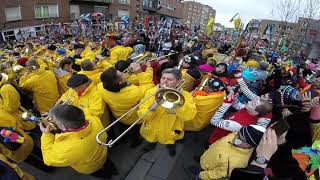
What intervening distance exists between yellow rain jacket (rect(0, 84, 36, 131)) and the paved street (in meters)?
0.71

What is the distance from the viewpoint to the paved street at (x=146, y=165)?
3838 millimetres

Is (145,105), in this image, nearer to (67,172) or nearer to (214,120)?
(214,120)

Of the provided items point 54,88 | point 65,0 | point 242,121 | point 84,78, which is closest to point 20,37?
point 65,0

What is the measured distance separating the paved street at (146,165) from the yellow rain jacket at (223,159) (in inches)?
34.0

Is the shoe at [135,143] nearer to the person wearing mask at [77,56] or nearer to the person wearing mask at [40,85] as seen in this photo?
the person wearing mask at [40,85]

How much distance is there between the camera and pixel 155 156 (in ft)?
13.8

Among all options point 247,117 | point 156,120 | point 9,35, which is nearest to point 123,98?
point 156,120

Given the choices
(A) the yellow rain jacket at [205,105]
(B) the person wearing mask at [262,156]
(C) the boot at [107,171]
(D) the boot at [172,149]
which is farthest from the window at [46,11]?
(B) the person wearing mask at [262,156]

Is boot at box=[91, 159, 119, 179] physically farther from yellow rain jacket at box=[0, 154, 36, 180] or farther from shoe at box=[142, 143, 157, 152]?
yellow rain jacket at box=[0, 154, 36, 180]

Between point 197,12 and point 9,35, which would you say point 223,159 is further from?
point 197,12

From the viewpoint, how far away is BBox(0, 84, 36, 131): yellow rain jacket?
3900 millimetres

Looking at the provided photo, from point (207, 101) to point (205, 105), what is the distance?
73mm

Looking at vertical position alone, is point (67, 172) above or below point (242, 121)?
below

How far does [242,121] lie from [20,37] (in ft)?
94.3
